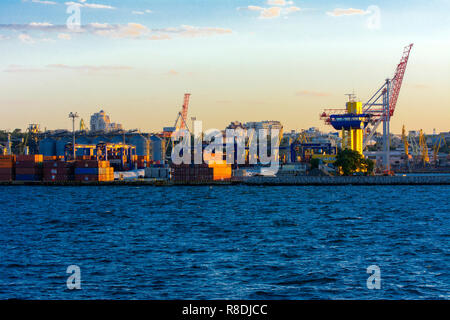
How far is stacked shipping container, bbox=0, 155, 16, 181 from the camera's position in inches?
4941

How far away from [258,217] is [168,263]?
26.9m

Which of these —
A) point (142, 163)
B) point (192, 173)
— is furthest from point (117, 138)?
point (192, 173)

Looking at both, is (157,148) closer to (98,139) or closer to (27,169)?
(98,139)

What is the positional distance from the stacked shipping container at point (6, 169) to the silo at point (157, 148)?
65281mm

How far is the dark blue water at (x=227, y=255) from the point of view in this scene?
19.9 meters

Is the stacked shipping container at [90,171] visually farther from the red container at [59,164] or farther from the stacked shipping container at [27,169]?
the stacked shipping container at [27,169]

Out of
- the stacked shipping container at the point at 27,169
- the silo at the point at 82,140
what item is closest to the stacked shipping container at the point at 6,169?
the stacked shipping container at the point at 27,169

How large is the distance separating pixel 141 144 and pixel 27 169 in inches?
2272

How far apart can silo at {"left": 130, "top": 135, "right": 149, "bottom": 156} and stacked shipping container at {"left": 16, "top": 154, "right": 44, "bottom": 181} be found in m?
54.4

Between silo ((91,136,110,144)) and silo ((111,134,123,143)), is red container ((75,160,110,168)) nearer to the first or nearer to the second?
silo ((111,134,123,143))

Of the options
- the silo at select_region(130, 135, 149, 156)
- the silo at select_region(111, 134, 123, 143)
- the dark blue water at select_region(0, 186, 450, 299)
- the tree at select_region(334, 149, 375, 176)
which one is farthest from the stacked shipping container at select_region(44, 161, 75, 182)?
the dark blue water at select_region(0, 186, 450, 299)

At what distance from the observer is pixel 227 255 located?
28.4 metres
